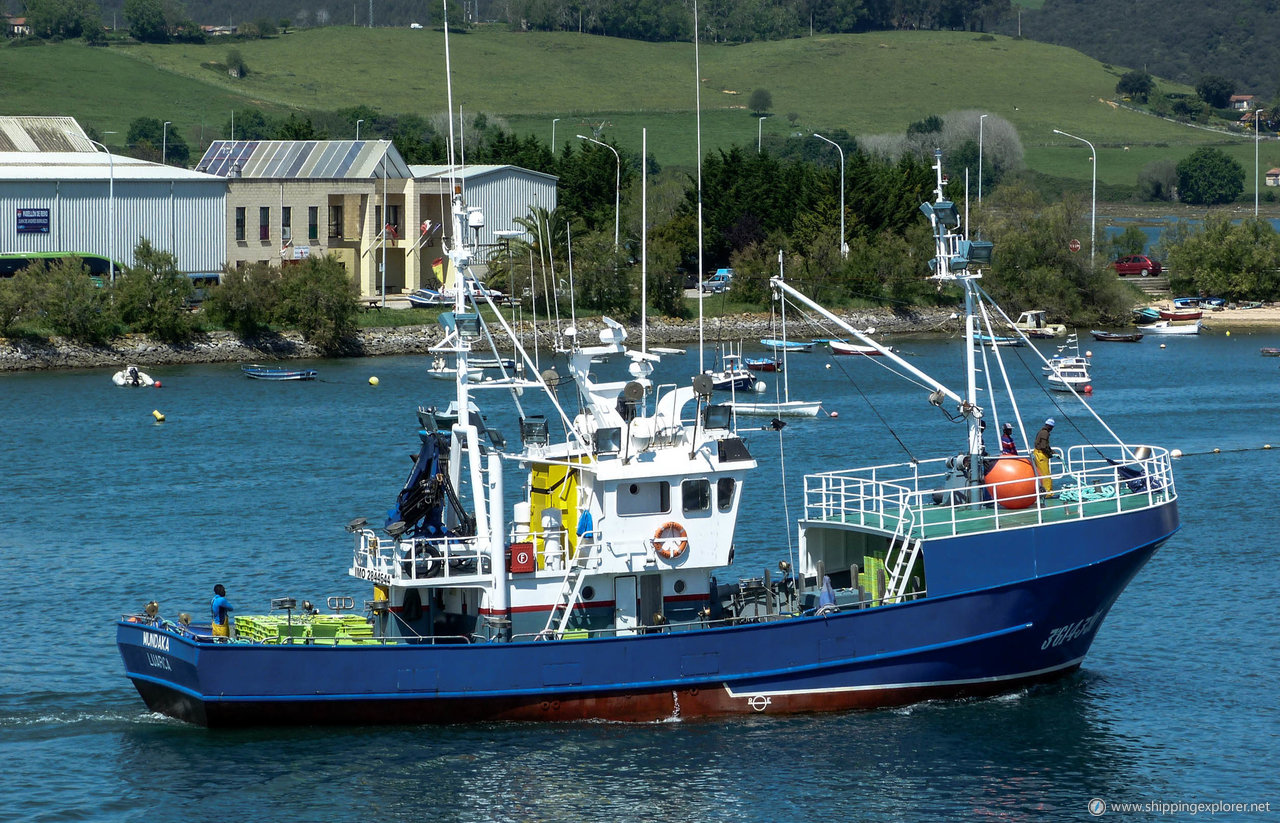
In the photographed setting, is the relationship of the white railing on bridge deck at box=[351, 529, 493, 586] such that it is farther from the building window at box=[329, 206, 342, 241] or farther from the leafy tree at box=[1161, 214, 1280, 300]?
the leafy tree at box=[1161, 214, 1280, 300]

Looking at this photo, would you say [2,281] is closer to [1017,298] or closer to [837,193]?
[837,193]

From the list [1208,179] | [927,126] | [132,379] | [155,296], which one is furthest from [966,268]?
[927,126]

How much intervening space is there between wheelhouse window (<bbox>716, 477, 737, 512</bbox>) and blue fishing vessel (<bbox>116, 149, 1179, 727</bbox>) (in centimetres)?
4

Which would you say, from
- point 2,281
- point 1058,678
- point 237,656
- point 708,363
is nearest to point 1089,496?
point 1058,678

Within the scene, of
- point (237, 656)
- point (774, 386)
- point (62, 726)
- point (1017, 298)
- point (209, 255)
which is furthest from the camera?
point (1017, 298)

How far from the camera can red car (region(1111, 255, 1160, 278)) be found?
115 m

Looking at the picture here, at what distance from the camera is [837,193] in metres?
103

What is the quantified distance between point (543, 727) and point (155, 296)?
62228 mm

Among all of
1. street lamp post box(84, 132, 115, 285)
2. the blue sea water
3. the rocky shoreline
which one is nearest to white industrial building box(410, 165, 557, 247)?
the rocky shoreline

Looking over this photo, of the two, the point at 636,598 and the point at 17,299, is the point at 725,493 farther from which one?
the point at 17,299

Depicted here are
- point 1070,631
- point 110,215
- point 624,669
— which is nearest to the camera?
point 624,669

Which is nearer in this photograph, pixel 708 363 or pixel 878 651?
pixel 878 651

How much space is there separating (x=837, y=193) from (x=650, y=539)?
8010 centimetres

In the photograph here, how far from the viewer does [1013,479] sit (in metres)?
26.0
